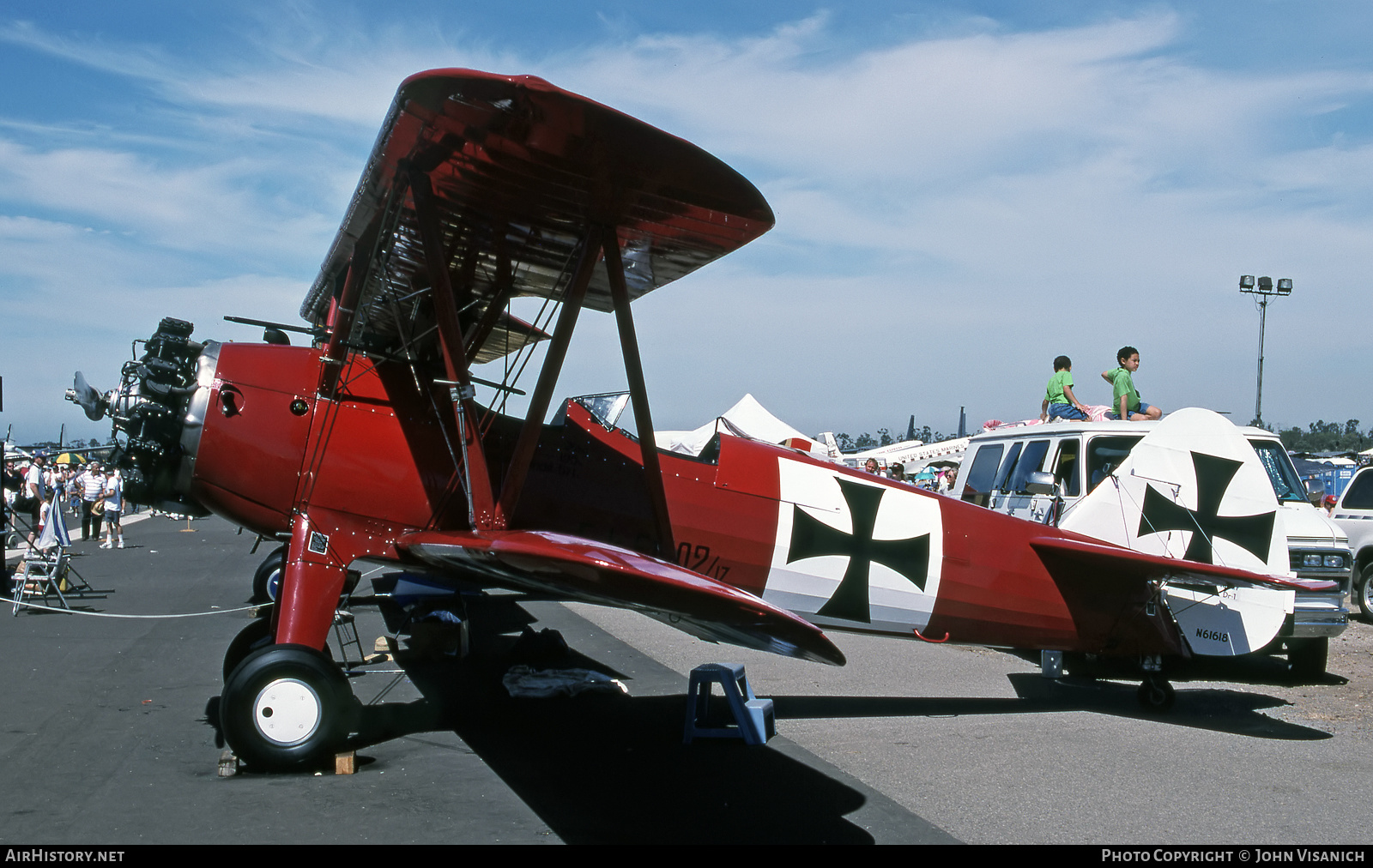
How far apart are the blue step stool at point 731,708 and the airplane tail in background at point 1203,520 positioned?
2.62 m

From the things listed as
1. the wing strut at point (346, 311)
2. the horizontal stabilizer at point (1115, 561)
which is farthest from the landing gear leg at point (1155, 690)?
the wing strut at point (346, 311)

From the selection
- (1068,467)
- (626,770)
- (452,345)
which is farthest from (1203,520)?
(452,345)

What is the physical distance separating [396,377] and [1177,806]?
4627mm

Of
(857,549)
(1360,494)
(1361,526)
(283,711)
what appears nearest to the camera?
(283,711)

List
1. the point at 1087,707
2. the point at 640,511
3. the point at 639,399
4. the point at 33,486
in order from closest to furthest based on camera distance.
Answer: the point at 639,399
the point at 640,511
the point at 1087,707
the point at 33,486

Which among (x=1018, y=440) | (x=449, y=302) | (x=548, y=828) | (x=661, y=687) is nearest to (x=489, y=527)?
(x=449, y=302)

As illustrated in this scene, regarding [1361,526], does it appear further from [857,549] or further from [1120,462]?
[857,549]

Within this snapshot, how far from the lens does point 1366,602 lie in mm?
12070

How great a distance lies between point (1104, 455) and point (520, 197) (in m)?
5.59

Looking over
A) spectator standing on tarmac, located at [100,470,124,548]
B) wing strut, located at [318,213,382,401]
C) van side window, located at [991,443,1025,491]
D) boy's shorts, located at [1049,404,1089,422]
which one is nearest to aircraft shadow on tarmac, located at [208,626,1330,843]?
van side window, located at [991,443,1025,491]

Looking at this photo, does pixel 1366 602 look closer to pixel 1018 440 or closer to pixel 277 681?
pixel 1018 440

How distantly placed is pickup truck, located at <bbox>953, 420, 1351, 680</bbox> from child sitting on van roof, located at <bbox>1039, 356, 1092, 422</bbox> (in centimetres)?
63

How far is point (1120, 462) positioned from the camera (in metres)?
8.36

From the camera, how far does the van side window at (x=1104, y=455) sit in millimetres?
8461
